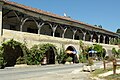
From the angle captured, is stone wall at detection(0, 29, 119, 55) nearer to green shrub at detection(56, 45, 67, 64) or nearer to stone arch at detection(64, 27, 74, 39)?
green shrub at detection(56, 45, 67, 64)

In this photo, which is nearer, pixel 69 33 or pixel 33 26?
pixel 33 26

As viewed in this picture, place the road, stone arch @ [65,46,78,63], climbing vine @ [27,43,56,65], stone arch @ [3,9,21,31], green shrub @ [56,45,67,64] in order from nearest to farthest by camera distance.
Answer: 1. the road
2. climbing vine @ [27,43,56,65]
3. stone arch @ [3,9,21,31]
4. green shrub @ [56,45,67,64]
5. stone arch @ [65,46,78,63]

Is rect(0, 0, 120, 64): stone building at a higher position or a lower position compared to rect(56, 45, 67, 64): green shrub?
higher

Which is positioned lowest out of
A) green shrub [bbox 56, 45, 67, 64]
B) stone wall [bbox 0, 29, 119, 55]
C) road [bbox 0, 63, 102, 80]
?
road [bbox 0, 63, 102, 80]

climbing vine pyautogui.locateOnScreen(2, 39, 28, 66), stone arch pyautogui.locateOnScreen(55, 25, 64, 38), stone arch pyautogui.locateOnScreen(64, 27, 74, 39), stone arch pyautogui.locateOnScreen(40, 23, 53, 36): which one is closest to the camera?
climbing vine pyautogui.locateOnScreen(2, 39, 28, 66)

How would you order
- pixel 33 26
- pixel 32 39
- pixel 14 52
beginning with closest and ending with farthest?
pixel 14 52, pixel 32 39, pixel 33 26

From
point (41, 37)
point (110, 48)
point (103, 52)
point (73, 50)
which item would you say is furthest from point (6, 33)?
point (110, 48)

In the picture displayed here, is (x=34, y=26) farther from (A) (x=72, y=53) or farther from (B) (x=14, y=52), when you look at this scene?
(B) (x=14, y=52)

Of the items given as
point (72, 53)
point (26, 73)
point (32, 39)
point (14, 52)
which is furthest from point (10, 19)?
point (26, 73)

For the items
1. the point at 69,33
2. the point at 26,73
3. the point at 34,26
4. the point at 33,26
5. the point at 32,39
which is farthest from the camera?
the point at 69,33

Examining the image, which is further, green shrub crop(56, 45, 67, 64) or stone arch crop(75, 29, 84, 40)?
stone arch crop(75, 29, 84, 40)

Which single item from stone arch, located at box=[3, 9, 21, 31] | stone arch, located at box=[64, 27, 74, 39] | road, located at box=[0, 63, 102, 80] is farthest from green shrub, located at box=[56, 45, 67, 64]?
road, located at box=[0, 63, 102, 80]

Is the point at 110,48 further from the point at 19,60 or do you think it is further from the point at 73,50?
the point at 19,60

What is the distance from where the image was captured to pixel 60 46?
42.9 meters
